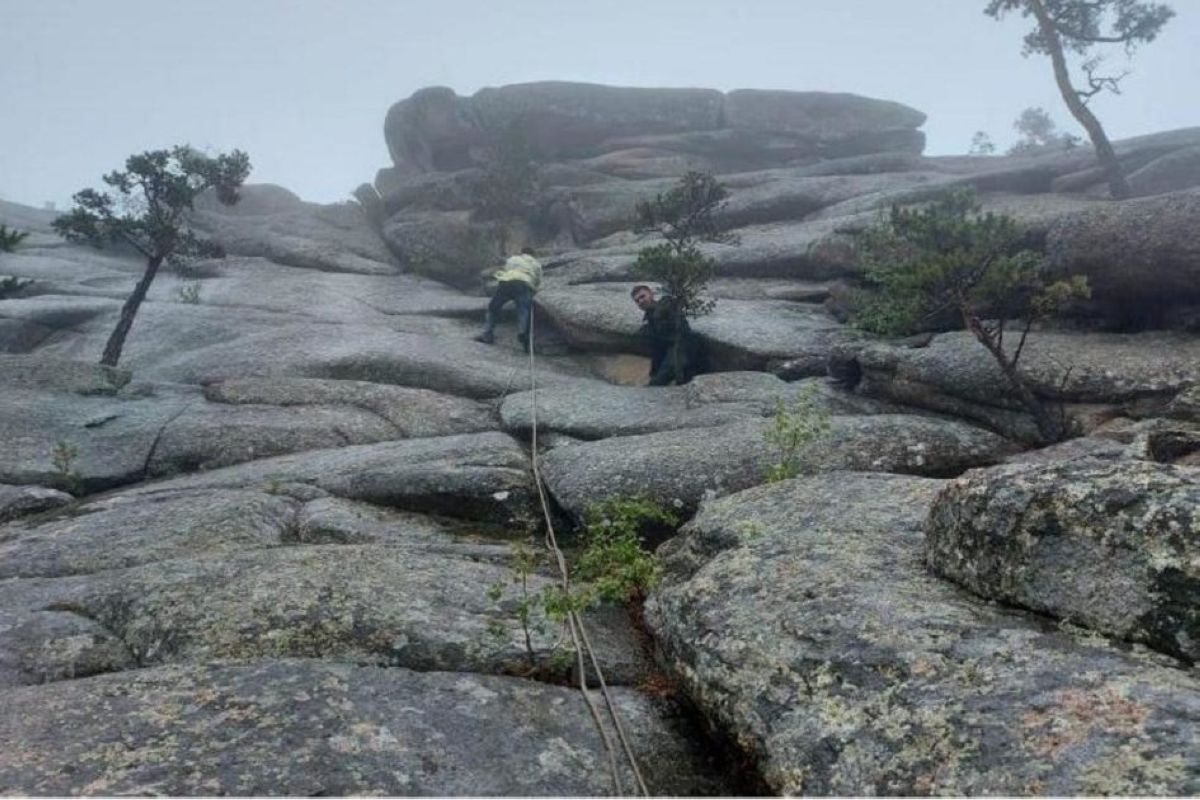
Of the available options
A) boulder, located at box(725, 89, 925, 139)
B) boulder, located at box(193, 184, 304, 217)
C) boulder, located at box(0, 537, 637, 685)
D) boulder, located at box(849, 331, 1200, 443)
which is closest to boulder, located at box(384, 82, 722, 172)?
boulder, located at box(725, 89, 925, 139)

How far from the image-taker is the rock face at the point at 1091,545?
4.96 meters

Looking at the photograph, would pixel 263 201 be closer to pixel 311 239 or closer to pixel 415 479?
pixel 311 239

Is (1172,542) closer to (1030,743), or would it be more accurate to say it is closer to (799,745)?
(1030,743)

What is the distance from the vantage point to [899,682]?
5.17 metres

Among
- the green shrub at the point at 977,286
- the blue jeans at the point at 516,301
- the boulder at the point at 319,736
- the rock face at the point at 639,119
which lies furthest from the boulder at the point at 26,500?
the rock face at the point at 639,119

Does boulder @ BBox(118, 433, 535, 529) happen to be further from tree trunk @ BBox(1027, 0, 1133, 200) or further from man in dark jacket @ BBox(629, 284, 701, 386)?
tree trunk @ BBox(1027, 0, 1133, 200)

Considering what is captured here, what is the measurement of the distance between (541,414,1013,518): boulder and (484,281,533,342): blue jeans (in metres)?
10.8

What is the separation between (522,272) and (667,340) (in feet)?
20.2

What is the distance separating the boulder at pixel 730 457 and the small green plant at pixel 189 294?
20.7 m

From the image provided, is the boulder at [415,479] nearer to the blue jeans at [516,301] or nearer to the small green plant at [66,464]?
the small green plant at [66,464]

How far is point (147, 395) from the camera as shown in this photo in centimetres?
1862

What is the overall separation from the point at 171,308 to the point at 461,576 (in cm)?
2338

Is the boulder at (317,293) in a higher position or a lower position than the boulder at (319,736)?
higher

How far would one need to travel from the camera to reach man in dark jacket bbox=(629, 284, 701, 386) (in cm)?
2062
